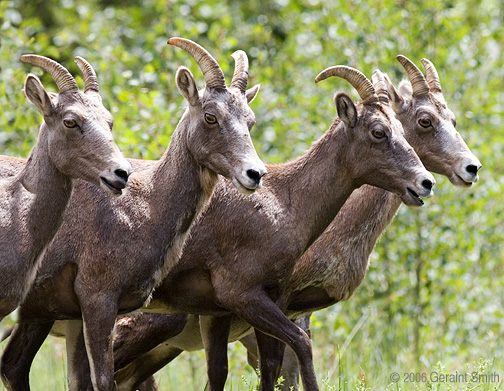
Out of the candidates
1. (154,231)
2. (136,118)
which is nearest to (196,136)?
(154,231)

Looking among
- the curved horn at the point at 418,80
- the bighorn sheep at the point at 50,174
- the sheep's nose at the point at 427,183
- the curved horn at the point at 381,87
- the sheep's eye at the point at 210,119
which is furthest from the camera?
the curved horn at the point at 418,80

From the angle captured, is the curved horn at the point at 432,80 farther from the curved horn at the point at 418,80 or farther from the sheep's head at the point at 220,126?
the sheep's head at the point at 220,126

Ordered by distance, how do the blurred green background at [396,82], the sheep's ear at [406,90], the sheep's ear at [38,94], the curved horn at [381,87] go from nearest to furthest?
1. the sheep's ear at [38,94]
2. the curved horn at [381,87]
3. the sheep's ear at [406,90]
4. the blurred green background at [396,82]

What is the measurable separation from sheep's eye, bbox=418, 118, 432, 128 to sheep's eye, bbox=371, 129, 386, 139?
97 cm

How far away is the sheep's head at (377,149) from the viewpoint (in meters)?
7.95

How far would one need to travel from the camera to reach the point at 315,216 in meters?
8.22

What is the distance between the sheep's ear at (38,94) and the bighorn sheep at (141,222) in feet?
2.86

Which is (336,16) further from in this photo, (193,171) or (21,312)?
(21,312)

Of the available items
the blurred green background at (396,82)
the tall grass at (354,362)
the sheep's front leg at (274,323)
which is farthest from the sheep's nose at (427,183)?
the blurred green background at (396,82)

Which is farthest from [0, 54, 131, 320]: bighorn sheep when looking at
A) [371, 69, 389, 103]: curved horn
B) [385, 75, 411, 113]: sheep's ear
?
[385, 75, 411, 113]: sheep's ear

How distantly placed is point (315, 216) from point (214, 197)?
2.69 feet

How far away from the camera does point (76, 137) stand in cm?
704

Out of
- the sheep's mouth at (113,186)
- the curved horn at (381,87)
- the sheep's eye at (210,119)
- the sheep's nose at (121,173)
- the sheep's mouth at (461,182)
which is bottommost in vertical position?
the sheep's mouth at (113,186)

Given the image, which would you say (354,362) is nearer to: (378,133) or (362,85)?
(378,133)
